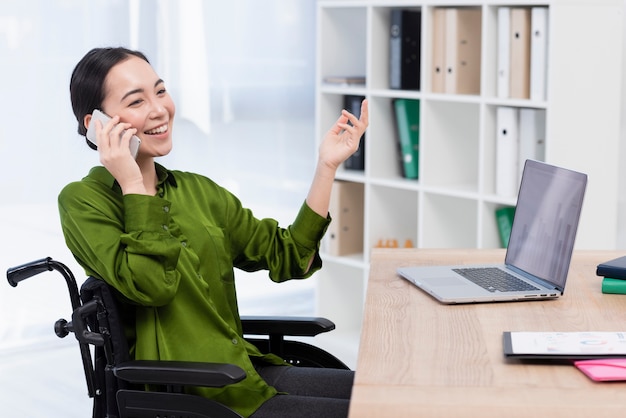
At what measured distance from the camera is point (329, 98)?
4.31 meters

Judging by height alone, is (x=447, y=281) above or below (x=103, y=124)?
below

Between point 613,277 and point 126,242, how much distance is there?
1012 mm

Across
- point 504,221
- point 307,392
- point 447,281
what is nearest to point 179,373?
point 307,392

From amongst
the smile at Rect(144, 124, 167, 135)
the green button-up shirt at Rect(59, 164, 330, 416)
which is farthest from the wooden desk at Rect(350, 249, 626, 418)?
the smile at Rect(144, 124, 167, 135)

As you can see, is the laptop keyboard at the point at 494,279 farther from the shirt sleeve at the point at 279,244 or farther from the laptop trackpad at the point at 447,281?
the shirt sleeve at the point at 279,244

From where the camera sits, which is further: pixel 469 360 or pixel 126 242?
pixel 126 242

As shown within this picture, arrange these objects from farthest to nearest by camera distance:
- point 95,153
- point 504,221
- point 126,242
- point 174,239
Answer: point 95,153, point 504,221, point 174,239, point 126,242

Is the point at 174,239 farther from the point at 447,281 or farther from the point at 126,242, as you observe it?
the point at 447,281

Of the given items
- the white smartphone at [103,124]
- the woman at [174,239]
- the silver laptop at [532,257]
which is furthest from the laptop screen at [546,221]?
the white smartphone at [103,124]

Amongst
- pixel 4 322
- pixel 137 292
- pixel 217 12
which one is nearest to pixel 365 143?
pixel 217 12

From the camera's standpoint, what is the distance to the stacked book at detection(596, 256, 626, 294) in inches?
81.7

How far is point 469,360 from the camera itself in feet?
5.37

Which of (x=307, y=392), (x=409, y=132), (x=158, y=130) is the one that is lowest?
(x=307, y=392)

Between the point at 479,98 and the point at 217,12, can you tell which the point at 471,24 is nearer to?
the point at 479,98
